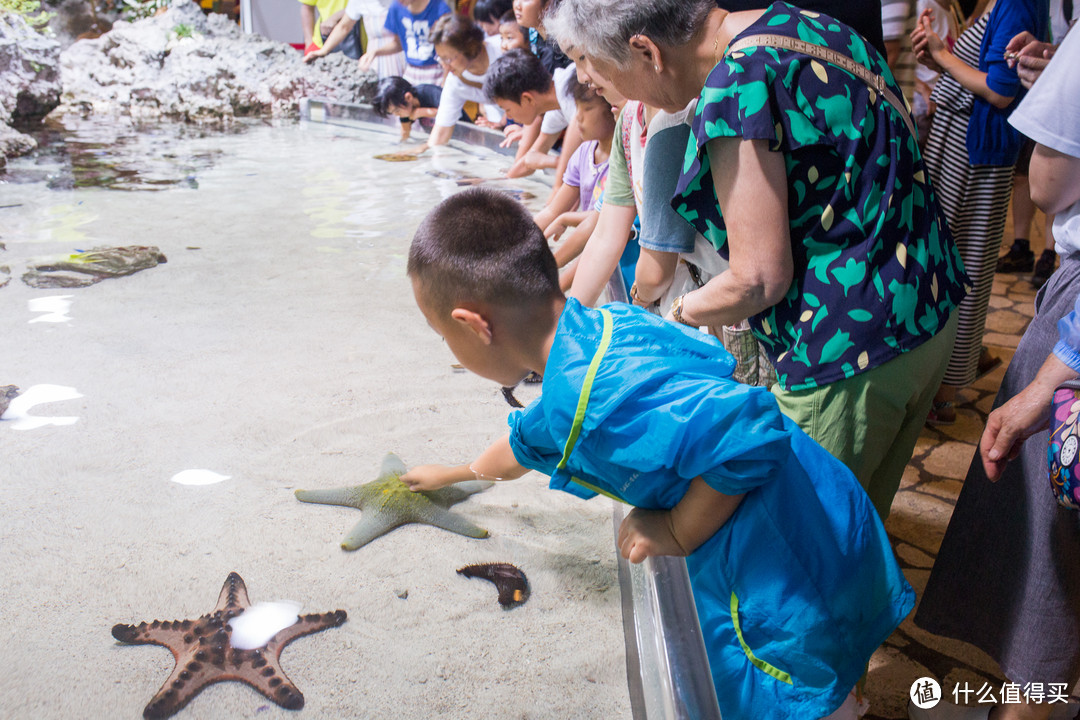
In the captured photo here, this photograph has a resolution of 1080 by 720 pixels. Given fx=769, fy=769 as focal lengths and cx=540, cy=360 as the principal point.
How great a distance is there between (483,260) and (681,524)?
536mm

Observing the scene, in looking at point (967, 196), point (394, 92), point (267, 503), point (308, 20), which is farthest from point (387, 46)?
point (267, 503)

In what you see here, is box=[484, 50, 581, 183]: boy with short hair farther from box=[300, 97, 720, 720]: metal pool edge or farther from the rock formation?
the rock formation

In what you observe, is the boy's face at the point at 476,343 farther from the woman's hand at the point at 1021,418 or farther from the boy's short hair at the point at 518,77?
the boy's short hair at the point at 518,77

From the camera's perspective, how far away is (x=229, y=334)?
3.60 metres

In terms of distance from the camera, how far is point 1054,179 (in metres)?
1.49

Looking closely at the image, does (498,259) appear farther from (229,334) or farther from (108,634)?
(229,334)

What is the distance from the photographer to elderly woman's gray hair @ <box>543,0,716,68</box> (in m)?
1.38

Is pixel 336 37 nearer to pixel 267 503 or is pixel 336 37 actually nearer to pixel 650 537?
pixel 267 503

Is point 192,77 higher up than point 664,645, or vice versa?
point 192,77

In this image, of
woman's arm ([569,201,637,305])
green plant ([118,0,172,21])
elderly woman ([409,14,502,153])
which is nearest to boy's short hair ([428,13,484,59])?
elderly woman ([409,14,502,153])

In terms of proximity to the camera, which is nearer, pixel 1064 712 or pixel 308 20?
pixel 1064 712

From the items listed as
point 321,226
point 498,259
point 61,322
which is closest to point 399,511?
point 498,259

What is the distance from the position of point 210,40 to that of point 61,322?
10297mm

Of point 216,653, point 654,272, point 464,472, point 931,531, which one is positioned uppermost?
point 654,272
